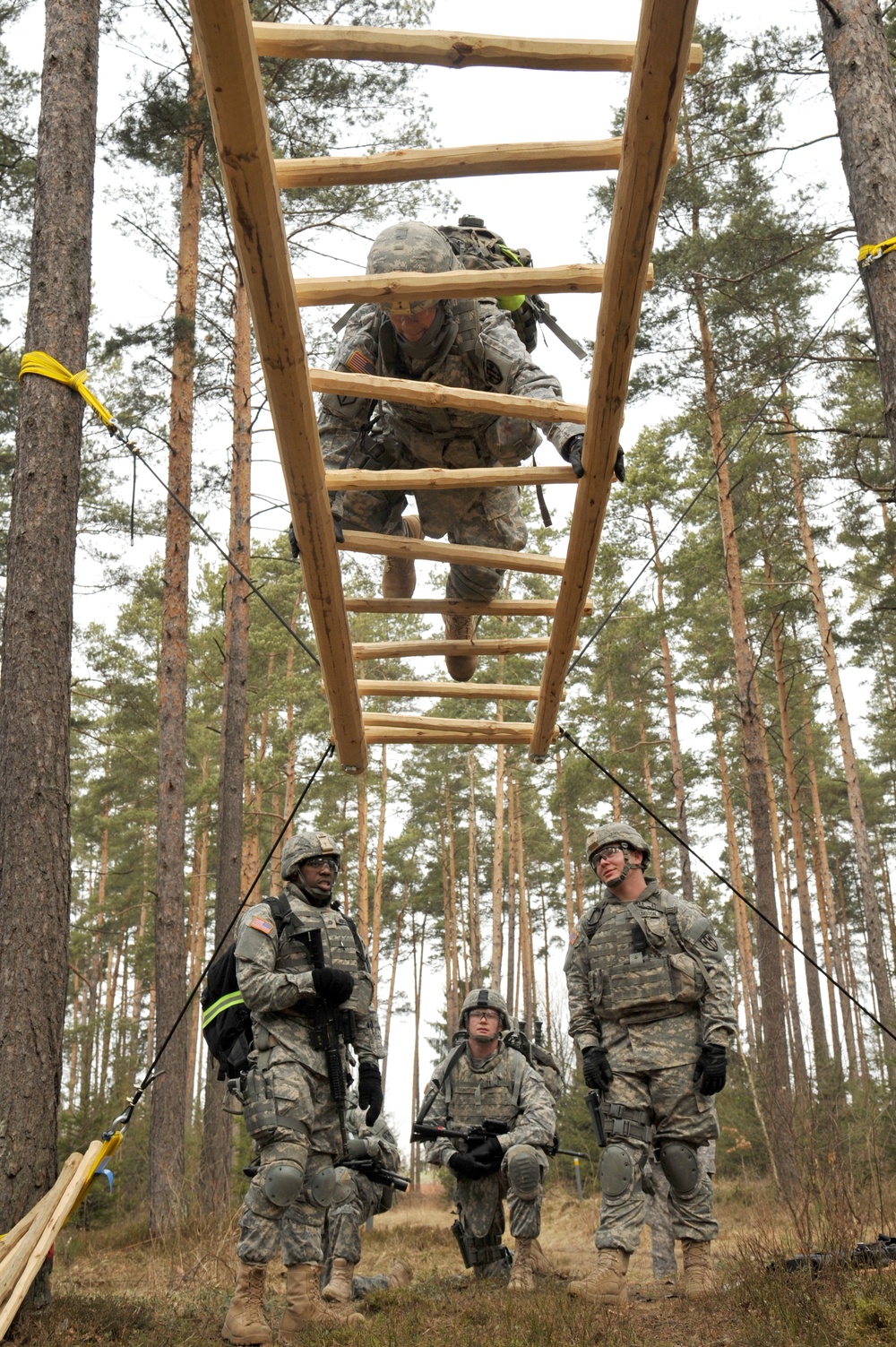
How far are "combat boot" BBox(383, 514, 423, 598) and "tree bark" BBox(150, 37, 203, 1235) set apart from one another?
598cm

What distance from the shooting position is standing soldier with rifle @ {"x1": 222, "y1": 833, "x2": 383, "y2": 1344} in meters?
4.67

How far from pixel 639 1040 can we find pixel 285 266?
12.8 feet

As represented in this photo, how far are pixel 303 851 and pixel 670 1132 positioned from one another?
2.19 m

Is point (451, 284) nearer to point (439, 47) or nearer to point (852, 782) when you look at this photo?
point (439, 47)

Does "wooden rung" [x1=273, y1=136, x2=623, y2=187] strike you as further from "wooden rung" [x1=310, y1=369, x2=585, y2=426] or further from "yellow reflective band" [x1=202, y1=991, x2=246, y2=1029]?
"yellow reflective band" [x1=202, y1=991, x2=246, y2=1029]

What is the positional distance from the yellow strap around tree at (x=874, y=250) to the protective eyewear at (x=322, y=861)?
4138mm

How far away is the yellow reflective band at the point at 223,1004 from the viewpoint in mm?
5293

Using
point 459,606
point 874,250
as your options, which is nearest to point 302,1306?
point 459,606

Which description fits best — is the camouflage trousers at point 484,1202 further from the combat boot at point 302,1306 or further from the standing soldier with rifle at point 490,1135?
the combat boot at point 302,1306

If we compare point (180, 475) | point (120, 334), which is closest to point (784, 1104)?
point (180, 475)

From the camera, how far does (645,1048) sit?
5375mm

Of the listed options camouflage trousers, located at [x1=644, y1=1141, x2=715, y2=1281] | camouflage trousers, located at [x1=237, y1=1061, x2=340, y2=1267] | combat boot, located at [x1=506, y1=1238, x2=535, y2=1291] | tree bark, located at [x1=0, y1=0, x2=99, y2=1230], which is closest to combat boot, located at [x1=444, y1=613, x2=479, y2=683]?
tree bark, located at [x1=0, y1=0, x2=99, y2=1230]

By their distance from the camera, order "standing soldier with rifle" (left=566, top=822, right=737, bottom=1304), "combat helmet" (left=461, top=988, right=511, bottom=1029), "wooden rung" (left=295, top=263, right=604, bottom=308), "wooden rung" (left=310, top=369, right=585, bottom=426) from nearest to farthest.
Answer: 1. "wooden rung" (left=295, top=263, right=604, bottom=308)
2. "wooden rung" (left=310, top=369, right=585, bottom=426)
3. "standing soldier with rifle" (left=566, top=822, right=737, bottom=1304)
4. "combat helmet" (left=461, top=988, right=511, bottom=1029)

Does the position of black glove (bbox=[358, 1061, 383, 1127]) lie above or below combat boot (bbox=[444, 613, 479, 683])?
below
